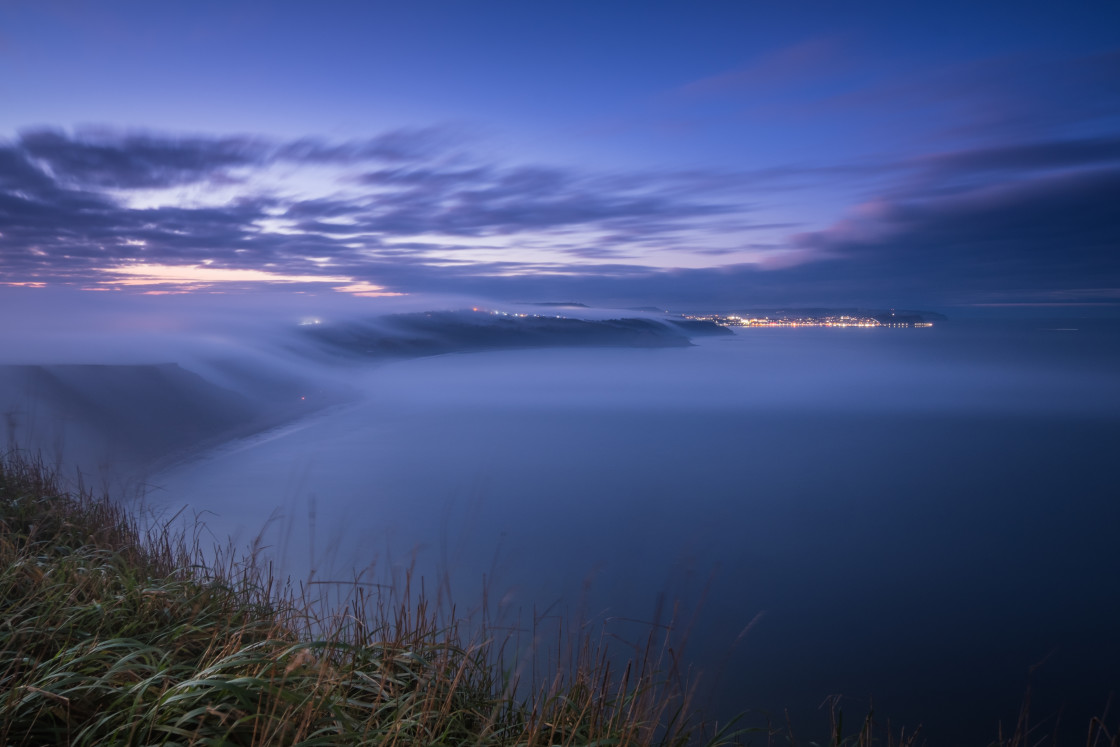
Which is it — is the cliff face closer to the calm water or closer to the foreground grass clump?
the calm water

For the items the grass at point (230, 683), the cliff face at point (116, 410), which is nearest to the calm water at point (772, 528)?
the grass at point (230, 683)

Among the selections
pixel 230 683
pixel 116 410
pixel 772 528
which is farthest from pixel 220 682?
pixel 116 410

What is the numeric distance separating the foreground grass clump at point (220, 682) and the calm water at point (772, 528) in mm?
1236

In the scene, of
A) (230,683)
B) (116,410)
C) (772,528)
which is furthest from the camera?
(116,410)

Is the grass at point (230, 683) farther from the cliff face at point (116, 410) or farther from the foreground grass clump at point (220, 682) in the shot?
the cliff face at point (116, 410)

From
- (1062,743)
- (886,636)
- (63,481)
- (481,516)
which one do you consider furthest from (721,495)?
(63,481)

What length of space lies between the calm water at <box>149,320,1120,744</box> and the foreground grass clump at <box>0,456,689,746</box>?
1236 millimetres

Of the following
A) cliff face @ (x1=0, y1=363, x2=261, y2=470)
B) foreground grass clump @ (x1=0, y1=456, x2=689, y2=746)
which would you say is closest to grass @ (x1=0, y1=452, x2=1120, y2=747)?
foreground grass clump @ (x1=0, y1=456, x2=689, y2=746)

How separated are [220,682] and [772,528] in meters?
11.8

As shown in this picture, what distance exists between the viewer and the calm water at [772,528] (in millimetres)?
7062

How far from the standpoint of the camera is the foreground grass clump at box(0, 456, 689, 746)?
7.79ft

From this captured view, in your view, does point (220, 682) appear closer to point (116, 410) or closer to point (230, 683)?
point (230, 683)

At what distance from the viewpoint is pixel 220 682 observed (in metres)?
2.35

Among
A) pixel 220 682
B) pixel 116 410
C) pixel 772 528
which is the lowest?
pixel 772 528
